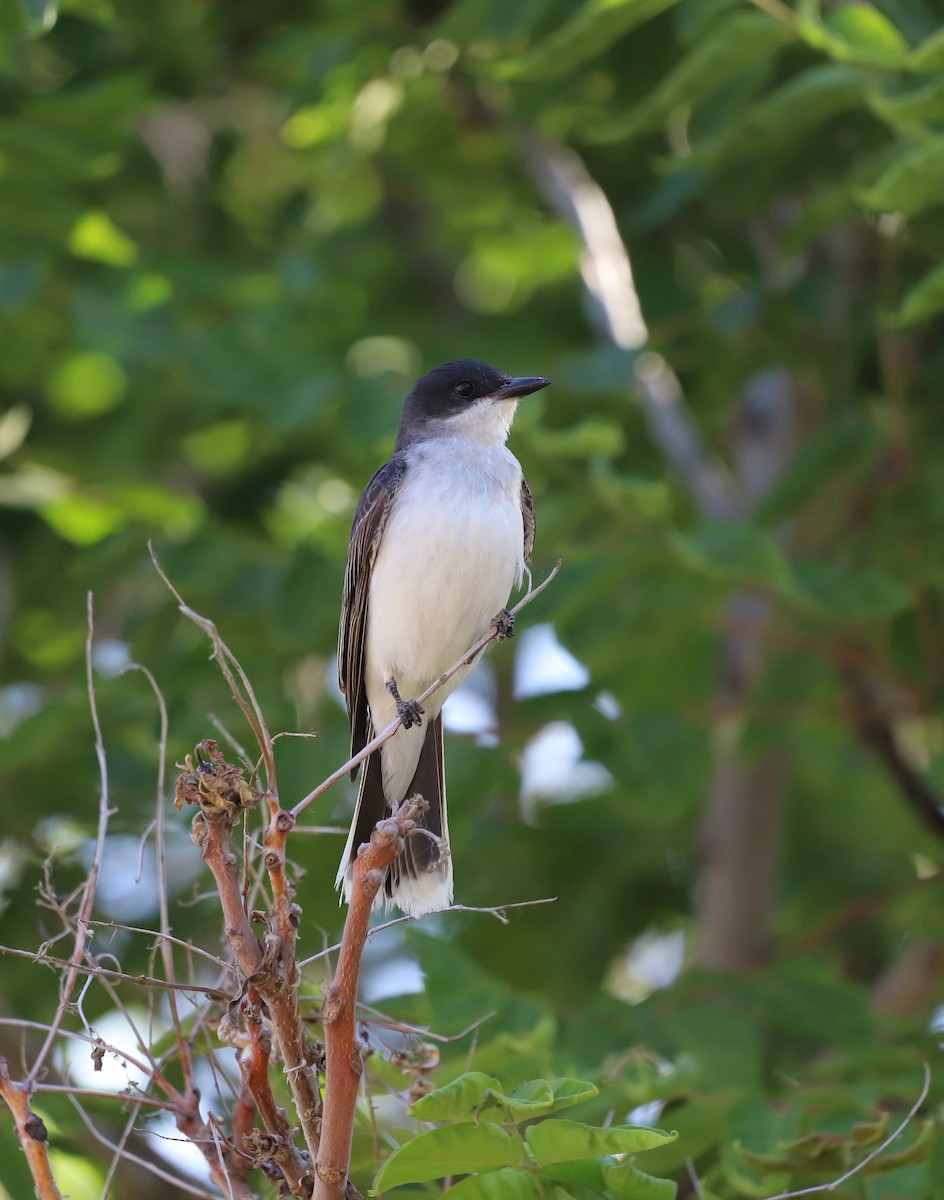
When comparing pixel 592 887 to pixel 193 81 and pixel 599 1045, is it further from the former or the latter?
pixel 193 81

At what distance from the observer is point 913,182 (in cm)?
466

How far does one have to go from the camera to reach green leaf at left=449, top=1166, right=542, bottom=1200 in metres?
2.97

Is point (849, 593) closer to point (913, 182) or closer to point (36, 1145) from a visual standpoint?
point (913, 182)

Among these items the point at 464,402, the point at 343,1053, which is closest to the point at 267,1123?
the point at 343,1053

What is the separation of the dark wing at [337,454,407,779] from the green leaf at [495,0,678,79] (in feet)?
4.90

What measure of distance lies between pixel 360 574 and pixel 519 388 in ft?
2.78

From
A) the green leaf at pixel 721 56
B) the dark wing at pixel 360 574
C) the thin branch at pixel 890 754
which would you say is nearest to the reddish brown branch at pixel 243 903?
the dark wing at pixel 360 574

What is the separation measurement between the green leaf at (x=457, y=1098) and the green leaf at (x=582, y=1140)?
0.12 meters

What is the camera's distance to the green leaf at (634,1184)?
118 inches

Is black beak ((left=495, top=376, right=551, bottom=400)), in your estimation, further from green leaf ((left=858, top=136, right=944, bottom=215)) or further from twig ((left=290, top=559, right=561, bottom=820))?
twig ((left=290, top=559, right=561, bottom=820))

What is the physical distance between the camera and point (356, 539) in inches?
200

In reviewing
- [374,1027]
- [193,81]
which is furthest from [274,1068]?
[193,81]

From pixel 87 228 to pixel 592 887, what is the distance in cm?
404

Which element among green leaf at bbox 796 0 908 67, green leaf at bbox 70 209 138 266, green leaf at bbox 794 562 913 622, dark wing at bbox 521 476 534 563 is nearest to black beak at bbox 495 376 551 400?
dark wing at bbox 521 476 534 563
